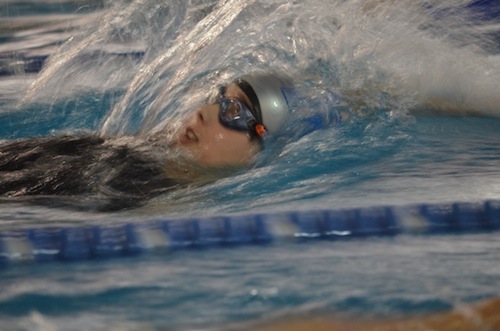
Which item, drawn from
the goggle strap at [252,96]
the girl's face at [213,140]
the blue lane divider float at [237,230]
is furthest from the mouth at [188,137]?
the blue lane divider float at [237,230]

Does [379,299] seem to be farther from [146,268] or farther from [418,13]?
[418,13]

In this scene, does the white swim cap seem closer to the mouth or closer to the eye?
the eye

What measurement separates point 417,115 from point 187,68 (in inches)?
39.5

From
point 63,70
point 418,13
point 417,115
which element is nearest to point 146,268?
point 417,115

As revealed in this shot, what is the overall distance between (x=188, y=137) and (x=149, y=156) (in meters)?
0.14

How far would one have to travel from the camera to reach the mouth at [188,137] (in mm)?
2799

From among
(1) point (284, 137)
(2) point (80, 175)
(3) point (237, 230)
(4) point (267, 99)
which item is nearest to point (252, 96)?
(4) point (267, 99)

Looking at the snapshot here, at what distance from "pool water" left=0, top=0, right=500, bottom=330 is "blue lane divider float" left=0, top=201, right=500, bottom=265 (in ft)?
0.14

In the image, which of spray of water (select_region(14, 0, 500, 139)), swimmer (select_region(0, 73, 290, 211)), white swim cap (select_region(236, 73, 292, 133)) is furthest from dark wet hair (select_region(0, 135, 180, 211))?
spray of water (select_region(14, 0, 500, 139))

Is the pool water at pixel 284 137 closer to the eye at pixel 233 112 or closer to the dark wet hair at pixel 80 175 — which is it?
the dark wet hair at pixel 80 175

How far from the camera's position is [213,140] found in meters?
2.79

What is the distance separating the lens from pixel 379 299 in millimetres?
1715

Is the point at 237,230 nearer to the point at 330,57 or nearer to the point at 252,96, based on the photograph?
the point at 252,96

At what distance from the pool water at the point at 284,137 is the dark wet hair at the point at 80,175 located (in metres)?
0.08
